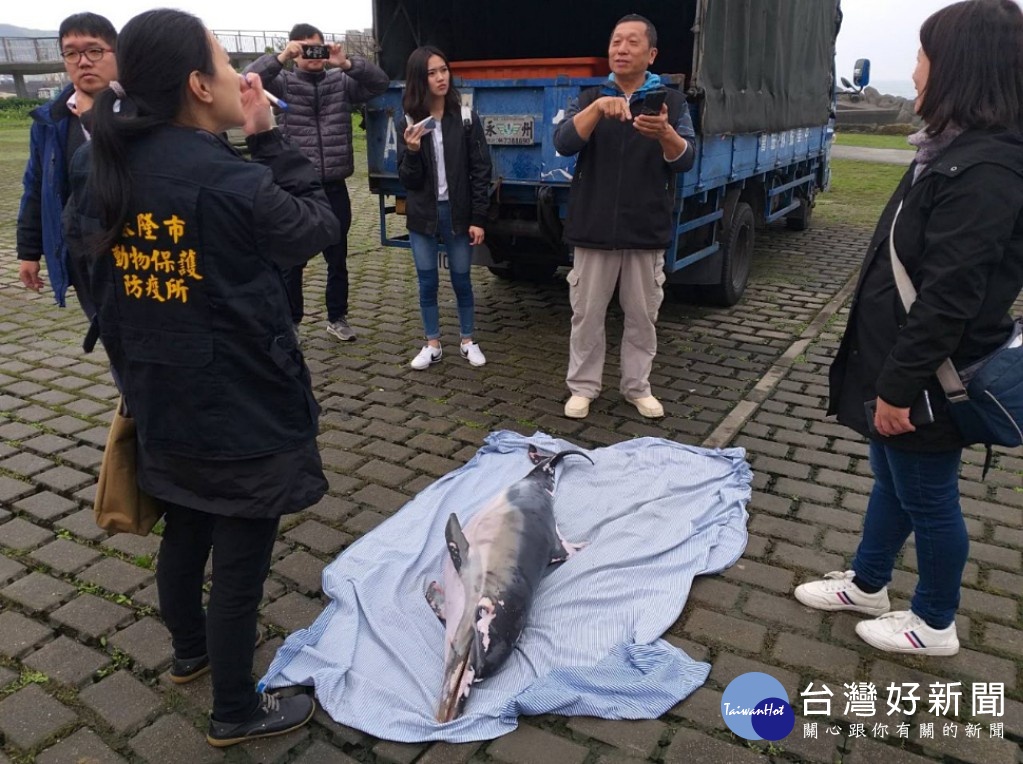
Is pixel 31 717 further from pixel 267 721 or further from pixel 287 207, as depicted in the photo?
pixel 287 207

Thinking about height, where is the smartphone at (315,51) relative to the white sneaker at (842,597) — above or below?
above

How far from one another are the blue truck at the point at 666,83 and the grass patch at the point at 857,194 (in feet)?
10.8

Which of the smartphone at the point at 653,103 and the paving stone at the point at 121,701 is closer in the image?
the paving stone at the point at 121,701

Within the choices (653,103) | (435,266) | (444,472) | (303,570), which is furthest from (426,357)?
(303,570)

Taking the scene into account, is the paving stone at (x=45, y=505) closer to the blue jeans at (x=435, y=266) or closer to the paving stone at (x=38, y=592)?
the paving stone at (x=38, y=592)

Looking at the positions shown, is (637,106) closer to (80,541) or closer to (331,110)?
(331,110)

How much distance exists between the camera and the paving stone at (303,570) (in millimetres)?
3268

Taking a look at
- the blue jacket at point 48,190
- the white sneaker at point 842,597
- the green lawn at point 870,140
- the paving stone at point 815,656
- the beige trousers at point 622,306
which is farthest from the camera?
the green lawn at point 870,140

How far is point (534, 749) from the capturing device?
2.46 meters

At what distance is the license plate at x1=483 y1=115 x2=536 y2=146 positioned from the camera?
5762 mm

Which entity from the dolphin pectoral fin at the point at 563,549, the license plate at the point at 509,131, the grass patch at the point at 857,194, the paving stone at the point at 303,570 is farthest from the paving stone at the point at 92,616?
the grass patch at the point at 857,194

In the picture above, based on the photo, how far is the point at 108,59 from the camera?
333 cm

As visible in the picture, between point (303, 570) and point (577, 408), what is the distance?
224cm

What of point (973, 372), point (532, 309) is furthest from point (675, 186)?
→ point (973, 372)
